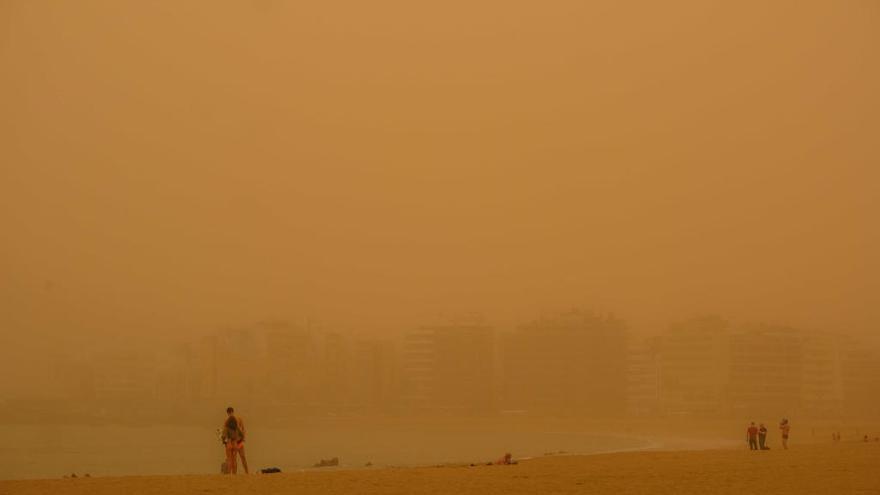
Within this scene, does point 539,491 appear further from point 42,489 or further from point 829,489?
point 42,489

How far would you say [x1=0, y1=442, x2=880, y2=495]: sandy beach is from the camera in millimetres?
21589

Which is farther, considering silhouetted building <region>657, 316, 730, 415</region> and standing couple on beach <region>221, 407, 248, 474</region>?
silhouetted building <region>657, 316, 730, 415</region>

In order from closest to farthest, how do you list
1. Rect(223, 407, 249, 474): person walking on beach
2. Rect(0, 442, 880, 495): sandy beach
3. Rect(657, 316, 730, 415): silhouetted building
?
Rect(0, 442, 880, 495): sandy beach < Rect(223, 407, 249, 474): person walking on beach < Rect(657, 316, 730, 415): silhouetted building

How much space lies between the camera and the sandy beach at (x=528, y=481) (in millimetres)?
21589

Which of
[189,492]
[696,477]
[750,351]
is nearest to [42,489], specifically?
[189,492]

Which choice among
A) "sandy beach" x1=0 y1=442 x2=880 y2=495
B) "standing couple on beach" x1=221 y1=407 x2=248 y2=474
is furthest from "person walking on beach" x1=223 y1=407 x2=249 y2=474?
"sandy beach" x1=0 y1=442 x2=880 y2=495

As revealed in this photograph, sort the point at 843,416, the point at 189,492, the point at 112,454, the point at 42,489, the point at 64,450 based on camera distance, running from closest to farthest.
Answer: the point at 189,492
the point at 42,489
the point at 112,454
the point at 64,450
the point at 843,416

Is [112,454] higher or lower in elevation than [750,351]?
lower

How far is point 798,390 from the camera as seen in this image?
17862cm

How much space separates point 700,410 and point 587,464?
6066 inches

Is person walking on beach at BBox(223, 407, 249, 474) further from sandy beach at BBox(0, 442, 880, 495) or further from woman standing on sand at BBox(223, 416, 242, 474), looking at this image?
sandy beach at BBox(0, 442, 880, 495)

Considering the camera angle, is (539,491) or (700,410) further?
(700,410)

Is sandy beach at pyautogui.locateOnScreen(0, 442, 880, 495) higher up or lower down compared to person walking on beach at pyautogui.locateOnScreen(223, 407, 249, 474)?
lower down

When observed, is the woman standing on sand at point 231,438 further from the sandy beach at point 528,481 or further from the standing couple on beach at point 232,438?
the sandy beach at point 528,481
